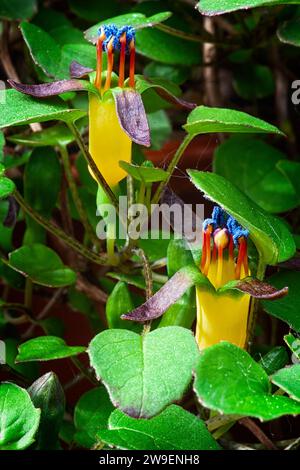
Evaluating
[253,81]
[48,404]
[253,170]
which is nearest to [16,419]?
[48,404]

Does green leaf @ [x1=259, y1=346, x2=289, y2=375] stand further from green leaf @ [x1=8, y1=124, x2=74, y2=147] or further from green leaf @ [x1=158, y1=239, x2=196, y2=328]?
green leaf @ [x1=8, y1=124, x2=74, y2=147]

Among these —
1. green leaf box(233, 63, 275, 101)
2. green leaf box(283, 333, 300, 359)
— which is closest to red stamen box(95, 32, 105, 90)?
green leaf box(283, 333, 300, 359)

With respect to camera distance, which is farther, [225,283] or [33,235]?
[33,235]

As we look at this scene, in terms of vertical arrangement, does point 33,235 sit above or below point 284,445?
above

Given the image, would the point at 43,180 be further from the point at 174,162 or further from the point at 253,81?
the point at 253,81

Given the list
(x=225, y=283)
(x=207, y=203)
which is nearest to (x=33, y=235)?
(x=207, y=203)
